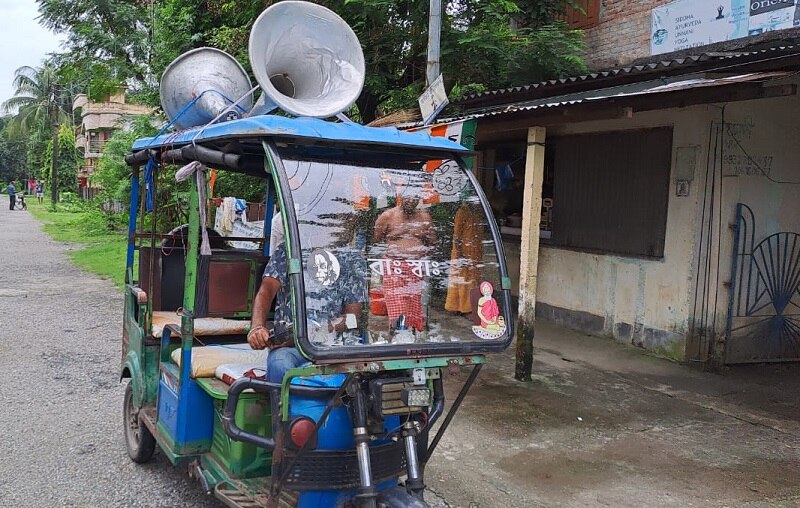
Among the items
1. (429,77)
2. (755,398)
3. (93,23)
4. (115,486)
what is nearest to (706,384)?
(755,398)

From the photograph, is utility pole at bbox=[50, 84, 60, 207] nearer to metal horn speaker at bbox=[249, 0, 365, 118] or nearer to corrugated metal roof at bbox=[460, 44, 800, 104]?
corrugated metal roof at bbox=[460, 44, 800, 104]

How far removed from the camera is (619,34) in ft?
30.9

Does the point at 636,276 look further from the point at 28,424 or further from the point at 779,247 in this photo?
the point at 28,424

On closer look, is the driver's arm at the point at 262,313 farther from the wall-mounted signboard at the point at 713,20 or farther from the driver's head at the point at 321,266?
the wall-mounted signboard at the point at 713,20

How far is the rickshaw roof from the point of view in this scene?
275 centimetres

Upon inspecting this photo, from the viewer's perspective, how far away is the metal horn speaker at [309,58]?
3.26 m

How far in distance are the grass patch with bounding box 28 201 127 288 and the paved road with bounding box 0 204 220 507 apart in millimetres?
2591

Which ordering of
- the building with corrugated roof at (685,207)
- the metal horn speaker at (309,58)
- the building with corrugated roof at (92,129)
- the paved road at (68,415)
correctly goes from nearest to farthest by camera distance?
the metal horn speaker at (309,58)
the paved road at (68,415)
the building with corrugated roof at (685,207)
the building with corrugated roof at (92,129)

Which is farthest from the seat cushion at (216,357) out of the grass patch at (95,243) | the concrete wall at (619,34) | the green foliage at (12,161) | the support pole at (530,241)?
the green foliage at (12,161)

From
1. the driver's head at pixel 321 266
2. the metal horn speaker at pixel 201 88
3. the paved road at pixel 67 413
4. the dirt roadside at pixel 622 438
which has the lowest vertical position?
the paved road at pixel 67 413

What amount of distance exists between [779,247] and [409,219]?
18.6 ft

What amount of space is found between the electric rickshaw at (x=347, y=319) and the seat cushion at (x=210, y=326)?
1.59 ft

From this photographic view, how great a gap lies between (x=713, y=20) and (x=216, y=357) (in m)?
7.33

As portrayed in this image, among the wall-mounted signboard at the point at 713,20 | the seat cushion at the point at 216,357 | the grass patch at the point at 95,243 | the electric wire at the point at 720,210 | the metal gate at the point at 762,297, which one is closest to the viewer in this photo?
the seat cushion at the point at 216,357
